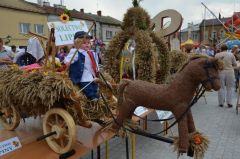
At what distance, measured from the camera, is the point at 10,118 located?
3807mm

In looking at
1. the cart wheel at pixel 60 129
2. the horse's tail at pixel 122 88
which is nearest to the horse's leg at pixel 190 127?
the horse's tail at pixel 122 88

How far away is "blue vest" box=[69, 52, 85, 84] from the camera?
3.40 metres

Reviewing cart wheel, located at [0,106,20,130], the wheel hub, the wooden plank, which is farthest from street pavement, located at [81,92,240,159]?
the wheel hub

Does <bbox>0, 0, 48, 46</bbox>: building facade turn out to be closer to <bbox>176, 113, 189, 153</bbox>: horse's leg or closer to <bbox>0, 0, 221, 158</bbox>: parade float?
<bbox>0, 0, 221, 158</bbox>: parade float

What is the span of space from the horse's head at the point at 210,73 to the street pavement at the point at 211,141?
2.68m

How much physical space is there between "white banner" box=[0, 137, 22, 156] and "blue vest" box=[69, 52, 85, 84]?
3.30 ft

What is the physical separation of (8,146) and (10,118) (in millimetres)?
961

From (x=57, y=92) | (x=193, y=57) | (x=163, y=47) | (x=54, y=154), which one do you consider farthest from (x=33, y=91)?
(x=163, y=47)

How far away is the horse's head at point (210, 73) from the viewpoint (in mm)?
2229

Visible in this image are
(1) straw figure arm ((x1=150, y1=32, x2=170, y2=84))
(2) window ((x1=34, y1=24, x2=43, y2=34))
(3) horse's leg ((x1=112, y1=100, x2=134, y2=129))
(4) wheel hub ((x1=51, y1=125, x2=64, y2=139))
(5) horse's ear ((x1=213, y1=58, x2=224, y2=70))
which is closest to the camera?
(5) horse's ear ((x1=213, y1=58, x2=224, y2=70))

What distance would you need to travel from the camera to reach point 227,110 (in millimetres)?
7715

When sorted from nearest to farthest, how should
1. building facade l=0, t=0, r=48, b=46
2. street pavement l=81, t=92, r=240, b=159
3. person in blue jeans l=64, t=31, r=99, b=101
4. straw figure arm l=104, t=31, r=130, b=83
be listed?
person in blue jeans l=64, t=31, r=99, b=101 → straw figure arm l=104, t=31, r=130, b=83 → street pavement l=81, t=92, r=240, b=159 → building facade l=0, t=0, r=48, b=46

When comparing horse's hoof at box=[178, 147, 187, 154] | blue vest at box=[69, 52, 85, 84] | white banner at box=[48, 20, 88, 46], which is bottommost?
horse's hoof at box=[178, 147, 187, 154]

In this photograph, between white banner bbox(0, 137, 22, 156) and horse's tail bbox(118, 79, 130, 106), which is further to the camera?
white banner bbox(0, 137, 22, 156)
